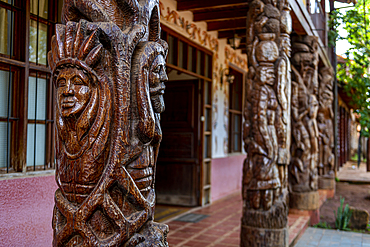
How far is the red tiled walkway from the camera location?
16.3 ft

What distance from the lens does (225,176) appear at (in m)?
8.68

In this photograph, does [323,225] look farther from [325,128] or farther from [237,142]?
[237,142]

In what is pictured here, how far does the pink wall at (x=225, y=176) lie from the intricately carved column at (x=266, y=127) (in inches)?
150

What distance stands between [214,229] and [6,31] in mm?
4101

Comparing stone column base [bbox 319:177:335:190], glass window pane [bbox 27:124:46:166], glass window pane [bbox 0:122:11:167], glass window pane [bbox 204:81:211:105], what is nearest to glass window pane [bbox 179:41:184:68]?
glass window pane [bbox 204:81:211:105]

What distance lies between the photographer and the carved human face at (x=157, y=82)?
1569 mm

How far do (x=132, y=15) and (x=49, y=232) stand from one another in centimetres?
255

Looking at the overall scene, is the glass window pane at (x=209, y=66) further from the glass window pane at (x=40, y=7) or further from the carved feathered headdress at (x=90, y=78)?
the carved feathered headdress at (x=90, y=78)

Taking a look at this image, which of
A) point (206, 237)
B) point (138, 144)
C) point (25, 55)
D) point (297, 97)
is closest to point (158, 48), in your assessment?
point (138, 144)

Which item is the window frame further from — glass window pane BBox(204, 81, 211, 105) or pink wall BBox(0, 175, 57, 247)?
glass window pane BBox(204, 81, 211, 105)

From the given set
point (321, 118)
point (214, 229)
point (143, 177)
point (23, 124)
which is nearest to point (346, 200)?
point (321, 118)

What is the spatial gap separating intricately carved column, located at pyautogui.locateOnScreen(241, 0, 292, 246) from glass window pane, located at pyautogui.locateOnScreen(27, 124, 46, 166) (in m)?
2.19

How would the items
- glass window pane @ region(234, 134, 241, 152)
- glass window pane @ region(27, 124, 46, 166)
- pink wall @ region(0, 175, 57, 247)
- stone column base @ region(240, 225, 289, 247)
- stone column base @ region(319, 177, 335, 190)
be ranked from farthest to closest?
1. glass window pane @ region(234, 134, 241, 152)
2. stone column base @ region(319, 177, 335, 190)
3. stone column base @ region(240, 225, 289, 247)
4. glass window pane @ region(27, 124, 46, 166)
5. pink wall @ region(0, 175, 57, 247)

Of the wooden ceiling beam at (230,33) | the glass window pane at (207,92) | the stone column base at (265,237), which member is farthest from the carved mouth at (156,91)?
the wooden ceiling beam at (230,33)
